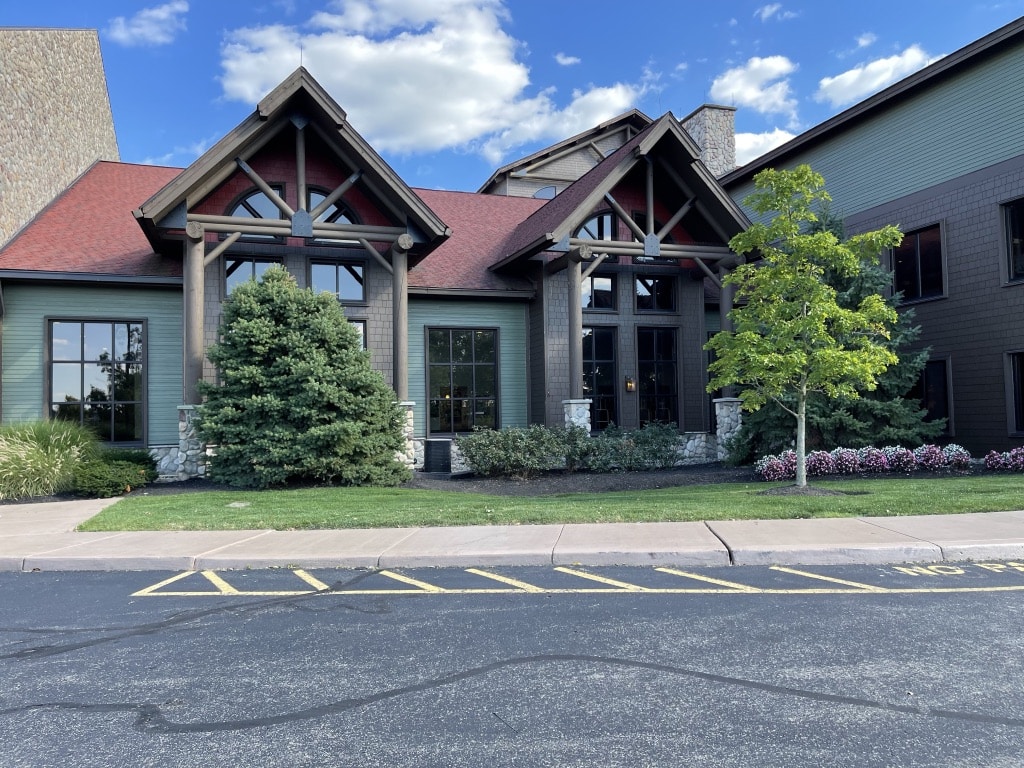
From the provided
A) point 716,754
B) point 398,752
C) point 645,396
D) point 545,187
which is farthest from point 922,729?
point 545,187

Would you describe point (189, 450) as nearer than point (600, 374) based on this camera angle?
Yes

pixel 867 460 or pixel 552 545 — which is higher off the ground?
pixel 867 460

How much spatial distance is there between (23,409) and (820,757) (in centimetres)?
1782

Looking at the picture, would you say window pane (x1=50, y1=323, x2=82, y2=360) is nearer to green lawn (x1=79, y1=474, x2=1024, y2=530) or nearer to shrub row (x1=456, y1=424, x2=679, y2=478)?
green lawn (x1=79, y1=474, x2=1024, y2=530)

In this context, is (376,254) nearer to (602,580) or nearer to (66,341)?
(66,341)

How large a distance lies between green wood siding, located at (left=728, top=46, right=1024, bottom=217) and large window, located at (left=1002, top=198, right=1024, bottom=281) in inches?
44.1

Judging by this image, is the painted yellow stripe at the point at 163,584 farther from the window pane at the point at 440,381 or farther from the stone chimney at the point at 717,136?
the stone chimney at the point at 717,136

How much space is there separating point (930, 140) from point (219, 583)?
18568 millimetres

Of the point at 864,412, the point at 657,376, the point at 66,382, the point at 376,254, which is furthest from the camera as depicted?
the point at 657,376

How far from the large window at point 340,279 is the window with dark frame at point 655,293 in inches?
282

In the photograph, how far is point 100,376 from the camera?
17.0 meters

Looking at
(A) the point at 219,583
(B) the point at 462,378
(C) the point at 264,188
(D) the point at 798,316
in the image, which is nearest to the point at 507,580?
(A) the point at 219,583

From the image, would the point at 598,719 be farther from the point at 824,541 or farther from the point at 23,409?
the point at 23,409

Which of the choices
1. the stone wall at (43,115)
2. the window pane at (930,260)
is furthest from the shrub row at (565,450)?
the stone wall at (43,115)
